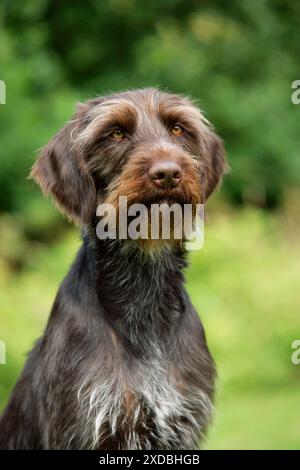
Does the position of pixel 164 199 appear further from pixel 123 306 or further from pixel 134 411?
pixel 134 411

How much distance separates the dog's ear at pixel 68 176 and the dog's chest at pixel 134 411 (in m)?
0.79

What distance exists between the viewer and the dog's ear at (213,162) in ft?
15.1

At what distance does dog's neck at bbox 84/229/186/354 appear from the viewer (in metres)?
4.36

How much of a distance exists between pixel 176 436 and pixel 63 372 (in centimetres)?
63

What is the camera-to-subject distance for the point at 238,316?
29.3 ft

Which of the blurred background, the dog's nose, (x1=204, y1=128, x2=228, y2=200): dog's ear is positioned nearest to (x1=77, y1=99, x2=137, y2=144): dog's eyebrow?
the dog's nose

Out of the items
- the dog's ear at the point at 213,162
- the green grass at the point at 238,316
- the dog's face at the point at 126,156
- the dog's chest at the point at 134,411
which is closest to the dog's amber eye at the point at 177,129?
the dog's face at the point at 126,156

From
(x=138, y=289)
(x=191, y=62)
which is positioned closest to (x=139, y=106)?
(x=138, y=289)

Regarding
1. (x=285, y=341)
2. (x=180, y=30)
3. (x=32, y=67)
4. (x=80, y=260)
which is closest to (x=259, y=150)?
(x=180, y=30)

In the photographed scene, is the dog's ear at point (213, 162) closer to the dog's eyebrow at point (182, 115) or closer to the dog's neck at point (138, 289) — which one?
the dog's eyebrow at point (182, 115)

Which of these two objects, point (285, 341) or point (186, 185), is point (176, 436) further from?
point (285, 341)

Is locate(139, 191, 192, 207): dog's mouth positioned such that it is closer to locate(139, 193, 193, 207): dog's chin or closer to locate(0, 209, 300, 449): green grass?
locate(139, 193, 193, 207): dog's chin

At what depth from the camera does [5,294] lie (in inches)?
327

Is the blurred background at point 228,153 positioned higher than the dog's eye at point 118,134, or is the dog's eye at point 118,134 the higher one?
the blurred background at point 228,153
